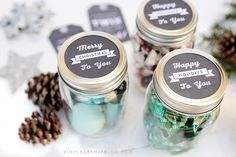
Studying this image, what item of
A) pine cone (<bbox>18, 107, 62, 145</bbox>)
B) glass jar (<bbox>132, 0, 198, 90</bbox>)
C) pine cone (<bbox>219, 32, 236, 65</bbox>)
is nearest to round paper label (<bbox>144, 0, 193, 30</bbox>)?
glass jar (<bbox>132, 0, 198, 90</bbox>)

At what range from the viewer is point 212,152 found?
69 centimetres

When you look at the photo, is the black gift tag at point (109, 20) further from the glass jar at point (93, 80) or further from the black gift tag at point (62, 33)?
the glass jar at point (93, 80)

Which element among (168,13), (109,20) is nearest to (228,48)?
(168,13)

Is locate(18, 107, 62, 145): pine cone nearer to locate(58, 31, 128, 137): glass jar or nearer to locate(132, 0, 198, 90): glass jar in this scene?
locate(58, 31, 128, 137): glass jar

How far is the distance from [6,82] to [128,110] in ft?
0.76

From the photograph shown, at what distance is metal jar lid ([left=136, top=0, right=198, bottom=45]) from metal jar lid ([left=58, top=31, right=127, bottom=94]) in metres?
0.06

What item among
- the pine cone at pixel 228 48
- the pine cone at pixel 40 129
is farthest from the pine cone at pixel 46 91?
the pine cone at pixel 228 48

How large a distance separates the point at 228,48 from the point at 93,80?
0.29 m

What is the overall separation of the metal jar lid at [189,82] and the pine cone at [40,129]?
7.8 inches

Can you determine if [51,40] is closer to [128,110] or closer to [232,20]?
[128,110]

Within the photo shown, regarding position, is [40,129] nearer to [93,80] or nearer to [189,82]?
[93,80]

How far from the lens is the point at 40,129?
678mm

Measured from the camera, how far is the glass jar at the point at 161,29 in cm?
65

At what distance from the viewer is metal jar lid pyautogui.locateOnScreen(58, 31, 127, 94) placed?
0.59m
